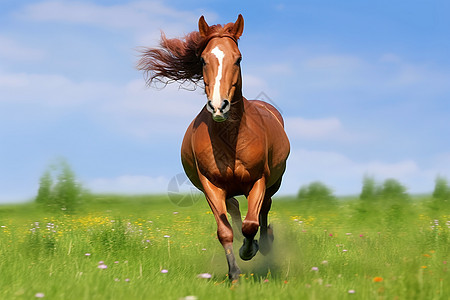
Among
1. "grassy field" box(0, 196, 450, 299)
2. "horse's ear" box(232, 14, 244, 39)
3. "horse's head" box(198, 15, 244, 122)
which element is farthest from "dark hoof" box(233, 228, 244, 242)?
"horse's ear" box(232, 14, 244, 39)

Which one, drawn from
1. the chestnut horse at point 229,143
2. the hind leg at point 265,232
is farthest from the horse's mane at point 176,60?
the hind leg at point 265,232

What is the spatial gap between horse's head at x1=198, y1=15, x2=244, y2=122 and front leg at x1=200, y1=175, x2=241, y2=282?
1.05m

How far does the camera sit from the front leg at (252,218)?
4934 millimetres

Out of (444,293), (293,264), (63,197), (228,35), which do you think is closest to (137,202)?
(63,197)

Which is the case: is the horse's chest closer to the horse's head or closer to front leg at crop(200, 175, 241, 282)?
front leg at crop(200, 175, 241, 282)

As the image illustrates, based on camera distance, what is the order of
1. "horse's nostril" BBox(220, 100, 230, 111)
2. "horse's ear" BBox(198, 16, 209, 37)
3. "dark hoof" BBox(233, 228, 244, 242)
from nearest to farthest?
"horse's nostril" BBox(220, 100, 230, 111)
"horse's ear" BBox(198, 16, 209, 37)
"dark hoof" BBox(233, 228, 244, 242)

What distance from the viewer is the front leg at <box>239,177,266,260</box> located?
493 centimetres

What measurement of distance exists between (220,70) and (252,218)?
159 centimetres

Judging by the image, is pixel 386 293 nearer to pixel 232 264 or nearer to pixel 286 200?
pixel 232 264

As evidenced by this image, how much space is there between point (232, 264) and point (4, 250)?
3.41m

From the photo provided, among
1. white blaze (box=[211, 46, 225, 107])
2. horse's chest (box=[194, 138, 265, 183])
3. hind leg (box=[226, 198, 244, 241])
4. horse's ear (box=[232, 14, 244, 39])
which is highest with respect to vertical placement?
horse's ear (box=[232, 14, 244, 39])

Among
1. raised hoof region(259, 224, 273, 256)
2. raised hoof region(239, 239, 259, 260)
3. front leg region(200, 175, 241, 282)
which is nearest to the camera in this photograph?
front leg region(200, 175, 241, 282)

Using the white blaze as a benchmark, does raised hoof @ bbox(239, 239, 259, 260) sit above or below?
below

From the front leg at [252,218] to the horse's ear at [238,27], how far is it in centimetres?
160
